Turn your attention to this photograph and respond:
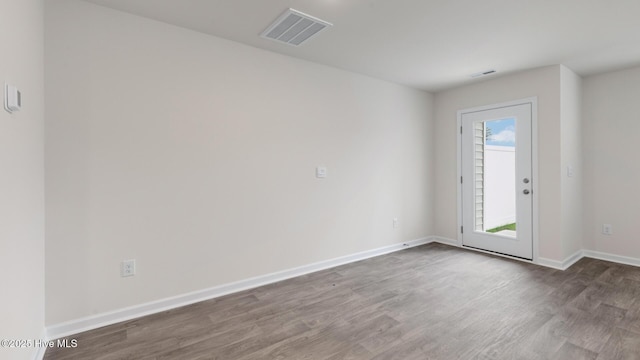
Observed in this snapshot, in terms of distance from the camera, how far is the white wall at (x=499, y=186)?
401 cm

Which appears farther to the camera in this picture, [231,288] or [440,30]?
[231,288]

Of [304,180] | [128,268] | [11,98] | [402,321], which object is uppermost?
[11,98]

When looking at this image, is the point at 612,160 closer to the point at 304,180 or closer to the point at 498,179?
the point at 498,179

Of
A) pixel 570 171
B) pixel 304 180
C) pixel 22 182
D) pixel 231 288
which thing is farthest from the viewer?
pixel 570 171

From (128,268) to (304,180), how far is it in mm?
1852

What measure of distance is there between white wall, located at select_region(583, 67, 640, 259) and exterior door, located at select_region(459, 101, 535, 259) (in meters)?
0.98

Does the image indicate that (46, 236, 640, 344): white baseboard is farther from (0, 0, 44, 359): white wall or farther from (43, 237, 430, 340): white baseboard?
(0, 0, 44, 359): white wall

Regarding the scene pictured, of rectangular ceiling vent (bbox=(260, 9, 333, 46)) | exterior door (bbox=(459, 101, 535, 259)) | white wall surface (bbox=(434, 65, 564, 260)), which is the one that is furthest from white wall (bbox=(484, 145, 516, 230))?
rectangular ceiling vent (bbox=(260, 9, 333, 46))

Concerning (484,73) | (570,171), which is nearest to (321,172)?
(484,73)

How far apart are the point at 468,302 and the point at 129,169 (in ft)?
10.3

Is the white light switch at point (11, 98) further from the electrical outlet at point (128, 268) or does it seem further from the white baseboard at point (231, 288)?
the white baseboard at point (231, 288)

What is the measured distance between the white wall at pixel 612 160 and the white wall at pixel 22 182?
5.70 meters

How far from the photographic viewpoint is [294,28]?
2621 millimetres

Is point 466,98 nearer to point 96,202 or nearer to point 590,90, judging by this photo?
point 590,90
